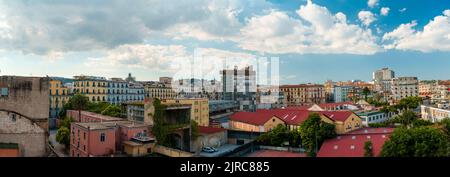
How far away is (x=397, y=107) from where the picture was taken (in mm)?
29156

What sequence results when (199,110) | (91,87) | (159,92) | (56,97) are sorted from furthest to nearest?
(159,92) → (91,87) → (56,97) → (199,110)

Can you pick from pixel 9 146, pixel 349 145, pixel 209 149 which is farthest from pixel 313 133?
pixel 9 146

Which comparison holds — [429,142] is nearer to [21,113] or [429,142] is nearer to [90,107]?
[21,113]

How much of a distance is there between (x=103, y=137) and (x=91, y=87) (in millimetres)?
18051

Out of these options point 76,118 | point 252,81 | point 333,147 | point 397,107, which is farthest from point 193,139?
point 252,81

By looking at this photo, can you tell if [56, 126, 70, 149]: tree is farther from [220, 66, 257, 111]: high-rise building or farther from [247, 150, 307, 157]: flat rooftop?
[220, 66, 257, 111]: high-rise building

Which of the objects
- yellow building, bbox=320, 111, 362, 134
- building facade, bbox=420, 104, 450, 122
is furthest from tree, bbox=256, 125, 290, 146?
building facade, bbox=420, 104, 450, 122

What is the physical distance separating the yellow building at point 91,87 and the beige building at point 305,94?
31.1 metres

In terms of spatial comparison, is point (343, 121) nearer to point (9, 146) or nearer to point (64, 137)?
point (64, 137)

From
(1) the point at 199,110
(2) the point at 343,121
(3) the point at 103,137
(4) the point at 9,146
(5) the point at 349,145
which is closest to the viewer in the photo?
(4) the point at 9,146

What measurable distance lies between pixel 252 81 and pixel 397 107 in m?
17.6

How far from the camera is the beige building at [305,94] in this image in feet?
173

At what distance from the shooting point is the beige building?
5288 cm

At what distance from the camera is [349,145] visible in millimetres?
14305
